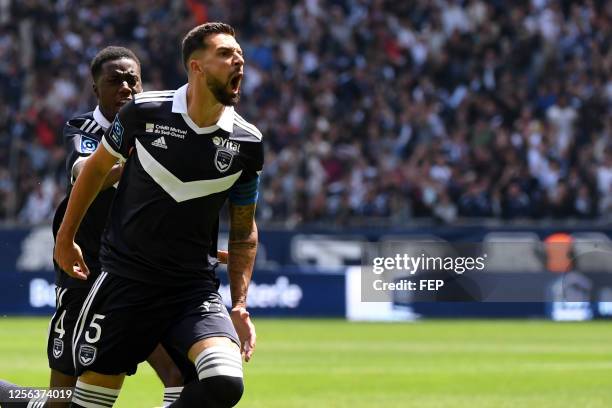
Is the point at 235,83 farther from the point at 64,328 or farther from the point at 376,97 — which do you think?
the point at 376,97

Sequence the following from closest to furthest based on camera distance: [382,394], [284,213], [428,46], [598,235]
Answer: [382,394] < [598,235] < [284,213] < [428,46]

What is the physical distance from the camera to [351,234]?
74.7 ft

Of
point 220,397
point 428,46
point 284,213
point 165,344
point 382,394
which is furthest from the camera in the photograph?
point 428,46

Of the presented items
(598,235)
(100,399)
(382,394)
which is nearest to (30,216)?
(598,235)

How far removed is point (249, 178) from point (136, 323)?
91 centimetres

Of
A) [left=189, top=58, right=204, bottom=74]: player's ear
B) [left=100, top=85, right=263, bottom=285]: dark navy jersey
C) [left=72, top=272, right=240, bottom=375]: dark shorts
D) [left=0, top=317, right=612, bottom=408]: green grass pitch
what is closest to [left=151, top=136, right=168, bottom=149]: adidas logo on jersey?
[left=100, top=85, right=263, bottom=285]: dark navy jersey

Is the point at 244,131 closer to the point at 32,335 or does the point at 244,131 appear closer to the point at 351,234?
the point at 32,335

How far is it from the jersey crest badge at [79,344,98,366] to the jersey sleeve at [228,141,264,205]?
1.03 meters

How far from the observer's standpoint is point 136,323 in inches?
259

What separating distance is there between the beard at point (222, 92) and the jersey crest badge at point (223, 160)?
0.26 m

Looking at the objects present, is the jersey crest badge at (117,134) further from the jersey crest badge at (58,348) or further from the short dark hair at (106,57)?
the jersey crest badge at (58,348)

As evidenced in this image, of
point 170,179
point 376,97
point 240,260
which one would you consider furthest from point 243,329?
point 376,97

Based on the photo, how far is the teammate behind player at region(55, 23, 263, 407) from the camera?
652 cm

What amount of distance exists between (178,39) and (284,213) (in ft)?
20.1
